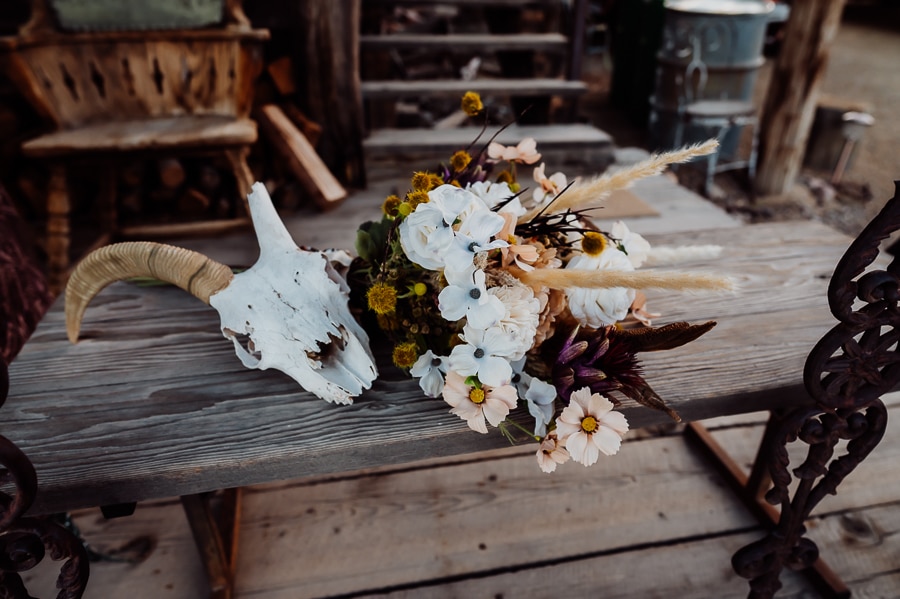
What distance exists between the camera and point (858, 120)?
388 cm

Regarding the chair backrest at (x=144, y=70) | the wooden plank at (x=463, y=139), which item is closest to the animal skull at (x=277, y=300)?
the chair backrest at (x=144, y=70)

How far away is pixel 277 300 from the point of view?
2.98 ft

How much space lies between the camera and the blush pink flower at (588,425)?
0.77 meters

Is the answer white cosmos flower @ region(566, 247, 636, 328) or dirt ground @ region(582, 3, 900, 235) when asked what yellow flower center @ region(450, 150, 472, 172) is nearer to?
white cosmos flower @ region(566, 247, 636, 328)

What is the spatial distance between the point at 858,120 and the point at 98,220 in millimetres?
4546

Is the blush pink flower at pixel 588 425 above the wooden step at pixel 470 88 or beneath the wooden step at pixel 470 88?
above

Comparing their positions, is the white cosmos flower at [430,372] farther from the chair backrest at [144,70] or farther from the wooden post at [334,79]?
the wooden post at [334,79]

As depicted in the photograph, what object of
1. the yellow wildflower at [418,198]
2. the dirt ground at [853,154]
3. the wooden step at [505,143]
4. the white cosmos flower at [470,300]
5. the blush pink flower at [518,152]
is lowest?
the dirt ground at [853,154]

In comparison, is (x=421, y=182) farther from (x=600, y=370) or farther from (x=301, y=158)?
(x=301, y=158)

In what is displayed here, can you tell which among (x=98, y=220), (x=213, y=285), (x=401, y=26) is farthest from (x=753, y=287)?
(x=401, y=26)

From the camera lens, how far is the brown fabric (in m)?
1.27

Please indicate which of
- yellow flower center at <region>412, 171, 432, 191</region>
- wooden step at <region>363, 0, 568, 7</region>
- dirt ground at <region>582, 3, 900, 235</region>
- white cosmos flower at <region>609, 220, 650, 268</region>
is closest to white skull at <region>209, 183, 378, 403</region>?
yellow flower center at <region>412, 171, 432, 191</region>

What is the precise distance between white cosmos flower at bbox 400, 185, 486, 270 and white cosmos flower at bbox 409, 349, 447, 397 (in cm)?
Result: 15

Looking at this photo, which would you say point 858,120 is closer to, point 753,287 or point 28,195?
point 753,287
